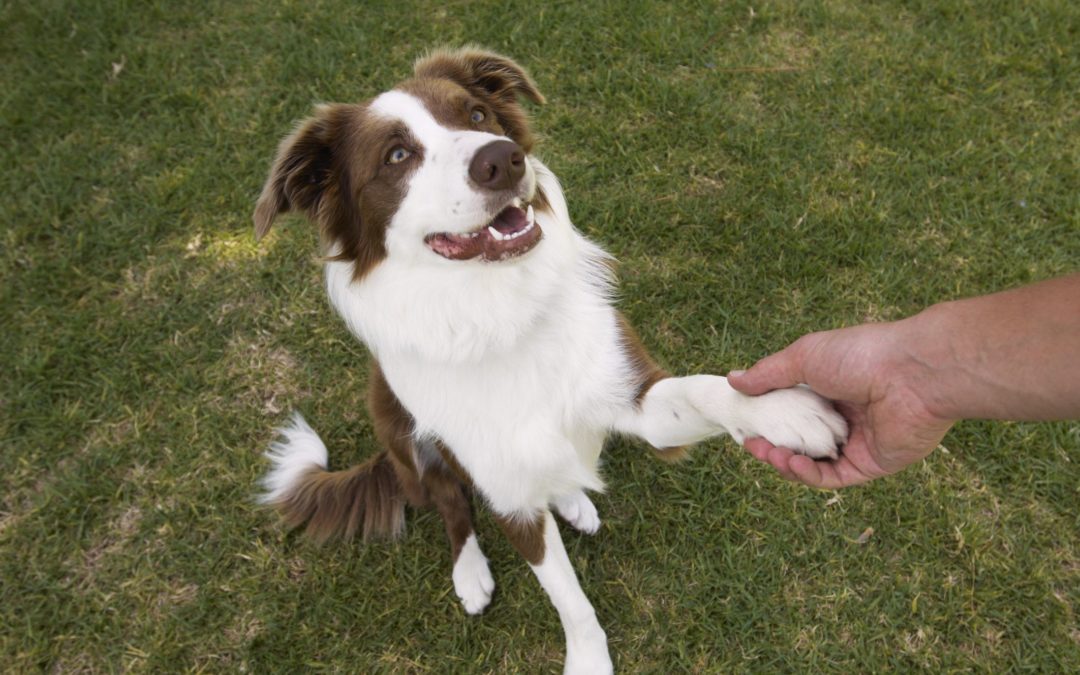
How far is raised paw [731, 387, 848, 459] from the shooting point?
181 centimetres

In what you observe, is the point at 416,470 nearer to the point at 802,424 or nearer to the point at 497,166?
the point at 497,166

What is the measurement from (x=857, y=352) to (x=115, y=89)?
15.5ft

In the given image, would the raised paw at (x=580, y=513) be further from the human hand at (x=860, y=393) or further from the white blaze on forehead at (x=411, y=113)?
the white blaze on forehead at (x=411, y=113)

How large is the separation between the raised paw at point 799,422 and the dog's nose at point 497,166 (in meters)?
0.90

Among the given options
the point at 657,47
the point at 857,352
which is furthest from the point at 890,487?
the point at 657,47

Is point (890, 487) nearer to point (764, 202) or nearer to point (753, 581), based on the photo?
point (753, 581)

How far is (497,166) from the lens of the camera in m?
1.95

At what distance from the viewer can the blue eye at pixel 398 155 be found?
2.21 m

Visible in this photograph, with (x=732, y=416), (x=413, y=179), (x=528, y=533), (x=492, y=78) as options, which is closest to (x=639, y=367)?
(x=732, y=416)

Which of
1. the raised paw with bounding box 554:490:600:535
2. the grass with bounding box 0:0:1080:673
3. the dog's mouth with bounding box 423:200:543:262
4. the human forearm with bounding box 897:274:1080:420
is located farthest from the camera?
the raised paw with bounding box 554:490:600:535

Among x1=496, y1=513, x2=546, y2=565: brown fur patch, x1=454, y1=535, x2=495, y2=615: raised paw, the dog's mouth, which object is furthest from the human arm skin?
x1=454, y1=535, x2=495, y2=615: raised paw

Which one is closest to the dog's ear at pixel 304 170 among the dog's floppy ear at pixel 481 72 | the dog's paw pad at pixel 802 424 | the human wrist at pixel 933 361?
the dog's floppy ear at pixel 481 72

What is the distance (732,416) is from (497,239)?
0.83m

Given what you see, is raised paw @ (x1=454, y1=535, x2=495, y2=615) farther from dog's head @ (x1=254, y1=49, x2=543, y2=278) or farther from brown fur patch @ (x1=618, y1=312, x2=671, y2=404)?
dog's head @ (x1=254, y1=49, x2=543, y2=278)
